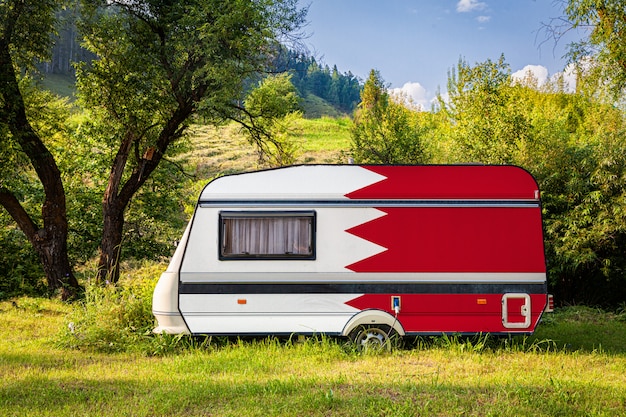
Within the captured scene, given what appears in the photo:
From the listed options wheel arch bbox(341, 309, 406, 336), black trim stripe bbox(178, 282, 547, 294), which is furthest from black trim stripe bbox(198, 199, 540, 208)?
wheel arch bbox(341, 309, 406, 336)

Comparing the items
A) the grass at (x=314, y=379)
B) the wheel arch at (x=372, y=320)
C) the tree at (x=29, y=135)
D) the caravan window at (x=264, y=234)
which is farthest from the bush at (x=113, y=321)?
the tree at (x=29, y=135)

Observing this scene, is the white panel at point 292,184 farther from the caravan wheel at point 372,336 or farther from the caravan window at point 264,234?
the caravan wheel at point 372,336

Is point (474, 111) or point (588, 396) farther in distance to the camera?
point (474, 111)

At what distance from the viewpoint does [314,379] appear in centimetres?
644

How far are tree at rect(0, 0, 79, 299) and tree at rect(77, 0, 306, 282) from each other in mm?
980

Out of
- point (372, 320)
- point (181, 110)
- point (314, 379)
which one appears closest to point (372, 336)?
point (372, 320)

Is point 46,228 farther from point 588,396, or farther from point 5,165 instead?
point 588,396

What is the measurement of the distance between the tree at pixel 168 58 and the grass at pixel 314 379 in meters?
5.57

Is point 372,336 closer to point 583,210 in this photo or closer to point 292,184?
point 292,184

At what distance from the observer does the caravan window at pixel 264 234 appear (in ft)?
27.0

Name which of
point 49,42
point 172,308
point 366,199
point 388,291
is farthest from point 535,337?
point 49,42

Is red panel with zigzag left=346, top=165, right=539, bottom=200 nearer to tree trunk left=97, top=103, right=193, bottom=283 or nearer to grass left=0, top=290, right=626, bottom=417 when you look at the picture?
grass left=0, top=290, right=626, bottom=417

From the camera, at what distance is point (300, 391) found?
6004 millimetres

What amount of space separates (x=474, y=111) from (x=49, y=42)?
48.5 feet
